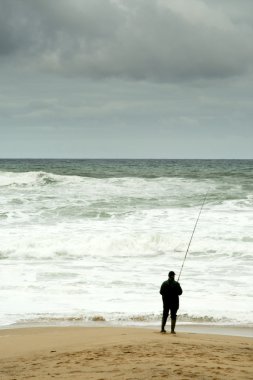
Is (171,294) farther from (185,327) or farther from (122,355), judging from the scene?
(122,355)

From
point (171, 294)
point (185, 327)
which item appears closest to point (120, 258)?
point (185, 327)

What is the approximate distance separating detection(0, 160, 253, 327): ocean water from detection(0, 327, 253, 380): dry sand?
1643 mm

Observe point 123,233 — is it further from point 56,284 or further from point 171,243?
point 56,284

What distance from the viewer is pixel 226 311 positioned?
11.1 m

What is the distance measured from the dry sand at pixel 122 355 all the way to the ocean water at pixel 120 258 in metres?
1.64

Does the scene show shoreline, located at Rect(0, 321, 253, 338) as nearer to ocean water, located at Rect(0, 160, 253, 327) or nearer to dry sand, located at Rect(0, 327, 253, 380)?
ocean water, located at Rect(0, 160, 253, 327)

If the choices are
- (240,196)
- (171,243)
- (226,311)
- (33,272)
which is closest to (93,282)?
(33,272)

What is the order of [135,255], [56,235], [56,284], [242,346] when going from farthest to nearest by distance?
[56,235]
[135,255]
[56,284]
[242,346]

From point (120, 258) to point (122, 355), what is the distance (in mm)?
9747

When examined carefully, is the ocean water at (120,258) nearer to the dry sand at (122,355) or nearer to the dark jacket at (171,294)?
the dark jacket at (171,294)

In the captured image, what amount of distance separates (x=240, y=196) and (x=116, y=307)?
22.5 metres

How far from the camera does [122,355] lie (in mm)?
7160

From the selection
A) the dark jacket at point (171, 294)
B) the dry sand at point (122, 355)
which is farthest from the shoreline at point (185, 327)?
the dark jacket at point (171, 294)

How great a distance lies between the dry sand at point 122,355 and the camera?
639cm
